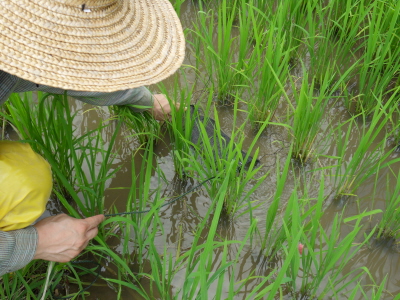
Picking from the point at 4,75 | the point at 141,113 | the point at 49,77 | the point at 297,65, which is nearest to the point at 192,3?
the point at 297,65

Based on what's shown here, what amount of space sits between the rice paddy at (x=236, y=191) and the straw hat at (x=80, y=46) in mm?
384

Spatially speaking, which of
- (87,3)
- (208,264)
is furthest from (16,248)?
(87,3)

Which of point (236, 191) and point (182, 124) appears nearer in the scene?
point (236, 191)

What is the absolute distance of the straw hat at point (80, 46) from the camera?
0.94 m

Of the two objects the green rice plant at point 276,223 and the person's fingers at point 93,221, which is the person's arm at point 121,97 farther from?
the green rice plant at point 276,223

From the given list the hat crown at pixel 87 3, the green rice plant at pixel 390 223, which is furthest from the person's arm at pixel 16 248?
the green rice plant at pixel 390 223

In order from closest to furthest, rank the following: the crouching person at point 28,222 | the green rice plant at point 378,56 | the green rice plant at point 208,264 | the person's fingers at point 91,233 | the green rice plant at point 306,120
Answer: the green rice plant at point 208,264, the crouching person at point 28,222, the person's fingers at point 91,233, the green rice plant at point 306,120, the green rice plant at point 378,56

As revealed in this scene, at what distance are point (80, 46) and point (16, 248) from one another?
0.60m

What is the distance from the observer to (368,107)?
187cm

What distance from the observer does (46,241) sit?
1238 mm

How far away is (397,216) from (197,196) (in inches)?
29.6

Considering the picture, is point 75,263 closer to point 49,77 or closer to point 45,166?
point 45,166

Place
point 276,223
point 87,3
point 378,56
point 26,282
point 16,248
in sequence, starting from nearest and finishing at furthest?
point 87,3 < point 16,248 < point 26,282 < point 276,223 < point 378,56

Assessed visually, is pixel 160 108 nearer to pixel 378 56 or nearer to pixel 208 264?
pixel 208 264
